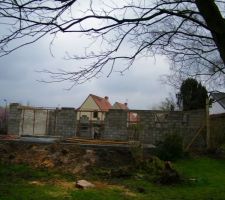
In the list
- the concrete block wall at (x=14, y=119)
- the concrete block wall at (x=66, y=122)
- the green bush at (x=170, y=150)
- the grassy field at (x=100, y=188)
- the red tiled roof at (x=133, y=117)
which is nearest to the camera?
the grassy field at (x=100, y=188)

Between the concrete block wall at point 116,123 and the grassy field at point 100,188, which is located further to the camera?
the concrete block wall at point 116,123

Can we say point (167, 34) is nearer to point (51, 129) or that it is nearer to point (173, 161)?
point (173, 161)

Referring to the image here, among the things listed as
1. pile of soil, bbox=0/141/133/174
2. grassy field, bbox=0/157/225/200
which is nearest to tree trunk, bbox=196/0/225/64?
grassy field, bbox=0/157/225/200

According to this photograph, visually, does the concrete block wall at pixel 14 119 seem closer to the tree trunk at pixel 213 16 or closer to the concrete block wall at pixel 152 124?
the concrete block wall at pixel 152 124

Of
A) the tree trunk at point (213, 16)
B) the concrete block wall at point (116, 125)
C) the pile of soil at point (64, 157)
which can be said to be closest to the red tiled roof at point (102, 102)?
the concrete block wall at point (116, 125)

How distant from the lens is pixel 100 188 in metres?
13.6

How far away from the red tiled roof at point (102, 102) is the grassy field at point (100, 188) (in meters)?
51.4

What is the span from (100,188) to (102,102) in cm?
6027

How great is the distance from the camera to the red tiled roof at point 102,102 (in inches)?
2773

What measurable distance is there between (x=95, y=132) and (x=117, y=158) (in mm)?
16387

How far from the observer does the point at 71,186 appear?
13789 millimetres

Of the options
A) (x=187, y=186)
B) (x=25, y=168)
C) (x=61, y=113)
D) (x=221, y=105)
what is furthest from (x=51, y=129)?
(x=187, y=186)

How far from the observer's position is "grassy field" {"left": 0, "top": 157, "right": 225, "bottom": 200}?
40.2ft

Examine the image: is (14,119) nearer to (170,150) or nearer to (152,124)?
(152,124)
